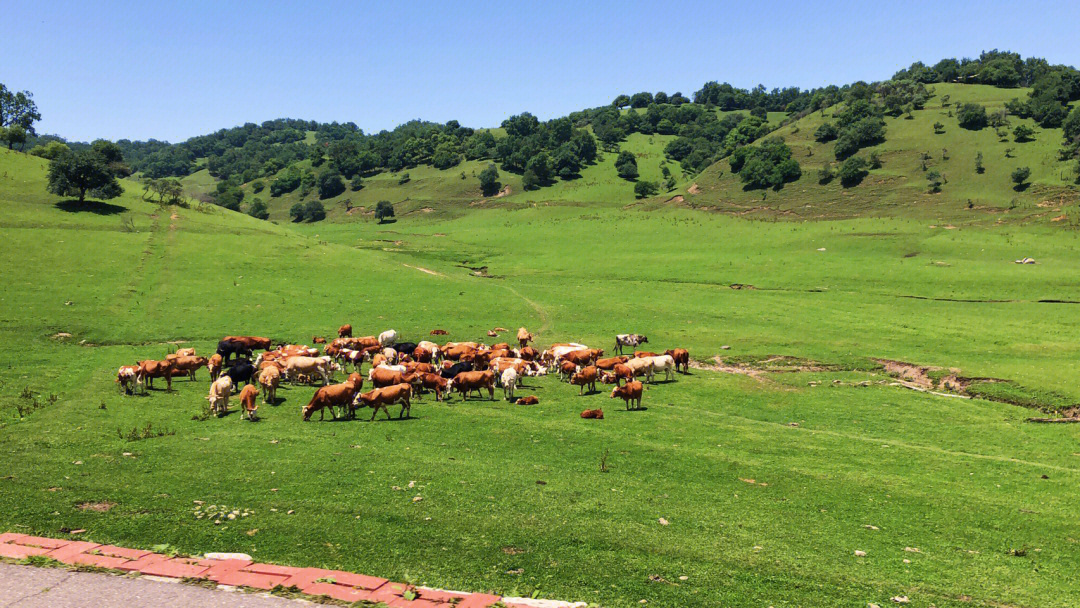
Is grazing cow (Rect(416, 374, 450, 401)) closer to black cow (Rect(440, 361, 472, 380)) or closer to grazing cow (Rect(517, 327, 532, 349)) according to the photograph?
black cow (Rect(440, 361, 472, 380))

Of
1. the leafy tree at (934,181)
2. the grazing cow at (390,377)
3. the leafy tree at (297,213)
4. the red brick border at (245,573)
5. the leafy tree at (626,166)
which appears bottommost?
the grazing cow at (390,377)

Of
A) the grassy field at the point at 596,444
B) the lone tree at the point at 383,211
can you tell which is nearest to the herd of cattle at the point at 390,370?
the grassy field at the point at 596,444

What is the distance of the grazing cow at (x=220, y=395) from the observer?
69.3 feet

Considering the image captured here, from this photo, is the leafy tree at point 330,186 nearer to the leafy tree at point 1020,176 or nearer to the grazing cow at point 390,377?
the leafy tree at point 1020,176

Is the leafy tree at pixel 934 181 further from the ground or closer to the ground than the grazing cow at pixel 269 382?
further from the ground

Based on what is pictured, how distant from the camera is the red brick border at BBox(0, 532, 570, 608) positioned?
926 cm

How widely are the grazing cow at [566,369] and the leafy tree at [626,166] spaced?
112053mm

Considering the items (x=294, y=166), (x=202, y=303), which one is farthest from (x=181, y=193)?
A: (x=294, y=166)

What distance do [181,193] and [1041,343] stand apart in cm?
8232

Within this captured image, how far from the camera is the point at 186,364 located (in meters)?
26.7

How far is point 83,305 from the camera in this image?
4044 cm

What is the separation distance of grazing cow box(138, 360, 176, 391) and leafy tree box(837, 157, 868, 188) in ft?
298

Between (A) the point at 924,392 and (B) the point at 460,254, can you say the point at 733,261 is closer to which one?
(B) the point at 460,254

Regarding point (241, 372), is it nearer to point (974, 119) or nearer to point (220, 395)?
point (220, 395)
